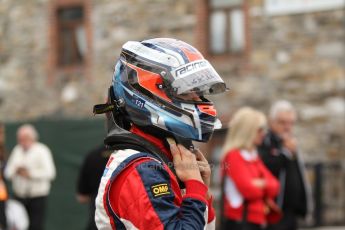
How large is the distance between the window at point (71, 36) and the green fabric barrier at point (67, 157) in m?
4.45

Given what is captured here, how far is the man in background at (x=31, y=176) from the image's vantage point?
11797 millimetres

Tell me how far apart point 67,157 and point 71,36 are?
17.8 ft

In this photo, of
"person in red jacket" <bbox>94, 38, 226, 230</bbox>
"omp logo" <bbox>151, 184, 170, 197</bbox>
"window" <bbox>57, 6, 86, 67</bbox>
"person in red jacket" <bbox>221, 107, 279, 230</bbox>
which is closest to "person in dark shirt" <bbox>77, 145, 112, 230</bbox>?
"person in red jacket" <bbox>221, 107, 279, 230</bbox>

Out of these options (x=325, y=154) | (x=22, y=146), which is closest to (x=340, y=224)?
(x=325, y=154)

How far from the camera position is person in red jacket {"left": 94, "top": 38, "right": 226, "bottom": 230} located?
116 inches

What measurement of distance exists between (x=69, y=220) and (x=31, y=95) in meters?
6.11

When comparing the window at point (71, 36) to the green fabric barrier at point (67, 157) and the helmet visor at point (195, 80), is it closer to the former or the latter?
the green fabric barrier at point (67, 157)

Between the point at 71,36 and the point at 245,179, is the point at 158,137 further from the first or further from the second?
the point at 71,36

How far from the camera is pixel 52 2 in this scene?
1938 centimetres

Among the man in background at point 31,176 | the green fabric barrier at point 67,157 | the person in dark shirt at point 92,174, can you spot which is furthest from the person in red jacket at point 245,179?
the green fabric barrier at point 67,157

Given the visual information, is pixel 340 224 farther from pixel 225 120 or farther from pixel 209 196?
pixel 209 196

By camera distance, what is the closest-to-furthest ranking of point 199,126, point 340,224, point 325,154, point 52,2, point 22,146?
point 199,126
point 22,146
point 340,224
point 325,154
point 52,2

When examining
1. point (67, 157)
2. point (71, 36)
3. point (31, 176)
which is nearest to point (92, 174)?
point (31, 176)

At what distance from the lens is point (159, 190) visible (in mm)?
2922
